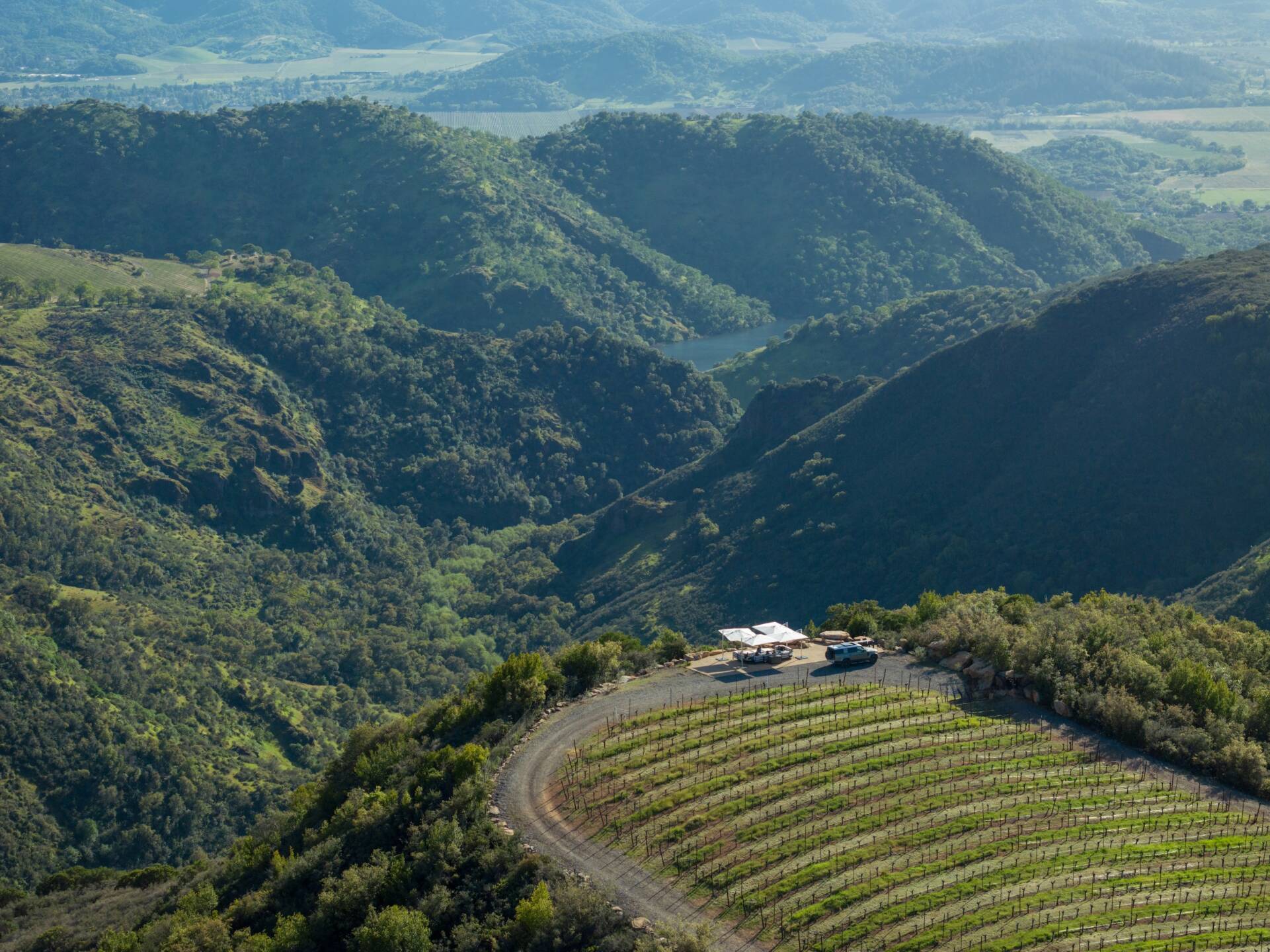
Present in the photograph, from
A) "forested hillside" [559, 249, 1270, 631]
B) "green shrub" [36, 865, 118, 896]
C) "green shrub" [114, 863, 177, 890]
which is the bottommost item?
"green shrub" [36, 865, 118, 896]

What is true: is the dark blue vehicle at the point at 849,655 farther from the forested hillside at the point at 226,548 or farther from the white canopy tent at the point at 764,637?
the forested hillside at the point at 226,548

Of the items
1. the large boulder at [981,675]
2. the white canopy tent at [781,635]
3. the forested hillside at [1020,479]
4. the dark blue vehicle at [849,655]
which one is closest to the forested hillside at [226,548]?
the forested hillside at [1020,479]

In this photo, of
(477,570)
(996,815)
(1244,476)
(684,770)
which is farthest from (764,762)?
(477,570)

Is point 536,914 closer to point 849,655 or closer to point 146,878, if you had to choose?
point 849,655

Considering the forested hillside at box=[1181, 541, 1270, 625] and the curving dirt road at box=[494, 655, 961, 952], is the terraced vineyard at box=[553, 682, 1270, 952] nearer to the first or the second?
the curving dirt road at box=[494, 655, 961, 952]

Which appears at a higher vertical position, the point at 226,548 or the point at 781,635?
the point at 781,635

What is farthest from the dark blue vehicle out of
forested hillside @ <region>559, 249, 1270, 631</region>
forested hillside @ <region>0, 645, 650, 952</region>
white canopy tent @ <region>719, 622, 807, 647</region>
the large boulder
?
forested hillside @ <region>559, 249, 1270, 631</region>

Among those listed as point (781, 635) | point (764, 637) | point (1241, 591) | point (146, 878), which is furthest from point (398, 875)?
point (1241, 591)
